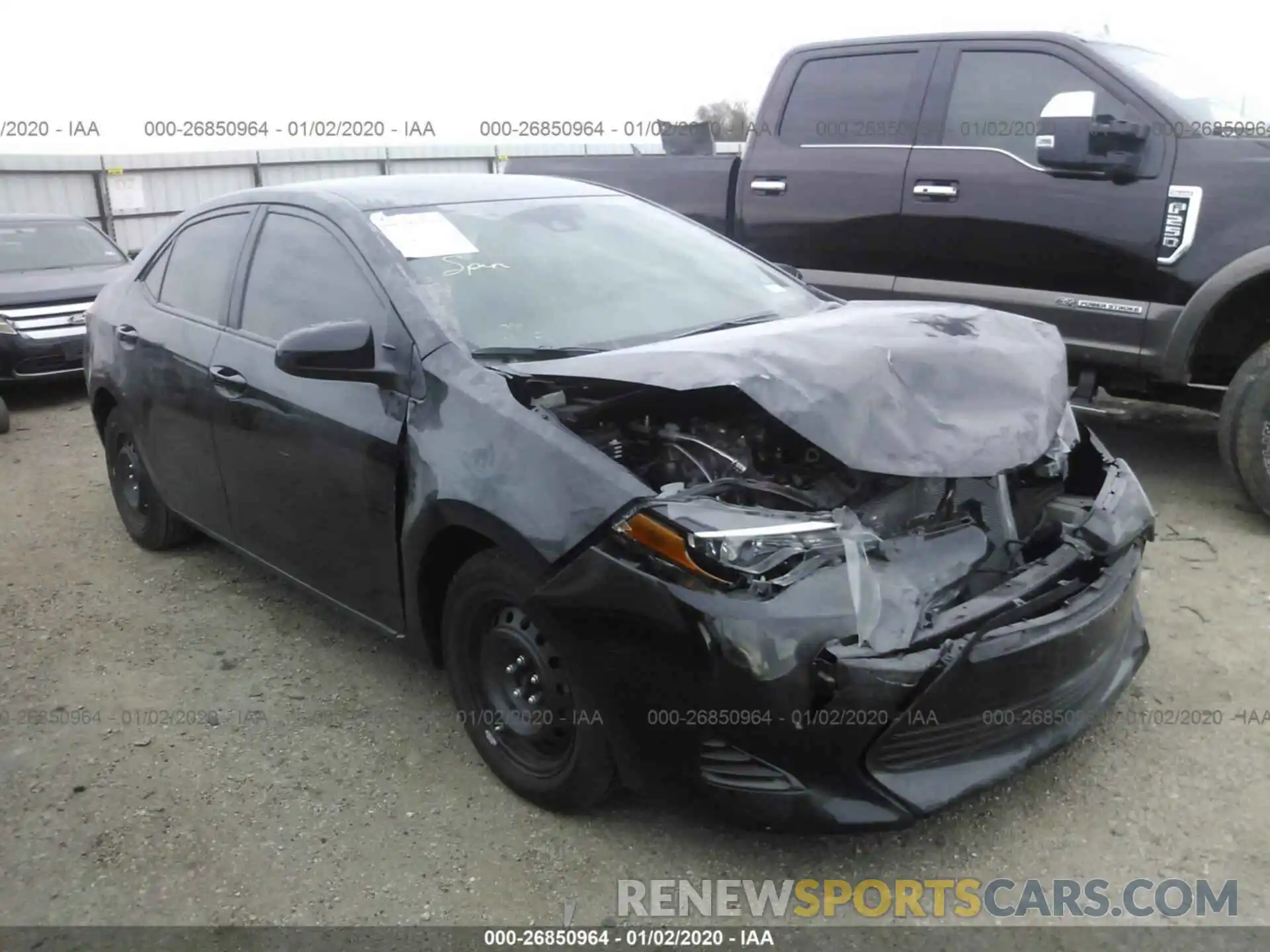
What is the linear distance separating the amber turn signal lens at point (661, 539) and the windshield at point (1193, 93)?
3690 mm

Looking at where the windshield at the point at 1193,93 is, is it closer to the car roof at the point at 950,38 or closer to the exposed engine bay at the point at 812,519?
the car roof at the point at 950,38

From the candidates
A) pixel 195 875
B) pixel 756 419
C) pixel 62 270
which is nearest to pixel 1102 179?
pixel 756 419

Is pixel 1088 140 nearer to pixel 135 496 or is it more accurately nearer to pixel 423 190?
pixel 423 190

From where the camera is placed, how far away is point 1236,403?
4531 mm

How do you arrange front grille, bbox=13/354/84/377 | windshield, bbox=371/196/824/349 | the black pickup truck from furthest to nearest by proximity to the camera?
front grille, bbox=13/354/84/377, the black pickup truck, windshield, bbox=371/196/824/349

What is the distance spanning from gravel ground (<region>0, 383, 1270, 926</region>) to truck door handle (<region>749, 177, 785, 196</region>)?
2757mm

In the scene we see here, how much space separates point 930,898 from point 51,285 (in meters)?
8.47

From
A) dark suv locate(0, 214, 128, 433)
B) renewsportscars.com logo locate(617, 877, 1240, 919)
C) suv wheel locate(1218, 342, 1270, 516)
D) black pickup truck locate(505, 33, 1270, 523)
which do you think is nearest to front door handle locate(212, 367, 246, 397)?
renewsportscars.com logo locate(617, 877, 1240, 919)

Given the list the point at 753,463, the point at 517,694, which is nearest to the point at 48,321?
the point at 517,694

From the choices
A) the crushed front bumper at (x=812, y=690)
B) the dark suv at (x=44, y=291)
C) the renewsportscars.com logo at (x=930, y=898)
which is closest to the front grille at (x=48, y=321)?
the dark suv at (x=44, y=291)

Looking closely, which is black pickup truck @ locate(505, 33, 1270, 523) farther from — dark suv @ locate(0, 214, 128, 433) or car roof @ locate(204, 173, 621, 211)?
dark suv @ locate(0, 214, 128, 433)

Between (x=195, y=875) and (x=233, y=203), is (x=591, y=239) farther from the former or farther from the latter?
(x=195, y=875)

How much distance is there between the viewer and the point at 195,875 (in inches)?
107

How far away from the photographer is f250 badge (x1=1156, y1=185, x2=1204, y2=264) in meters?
4.59
